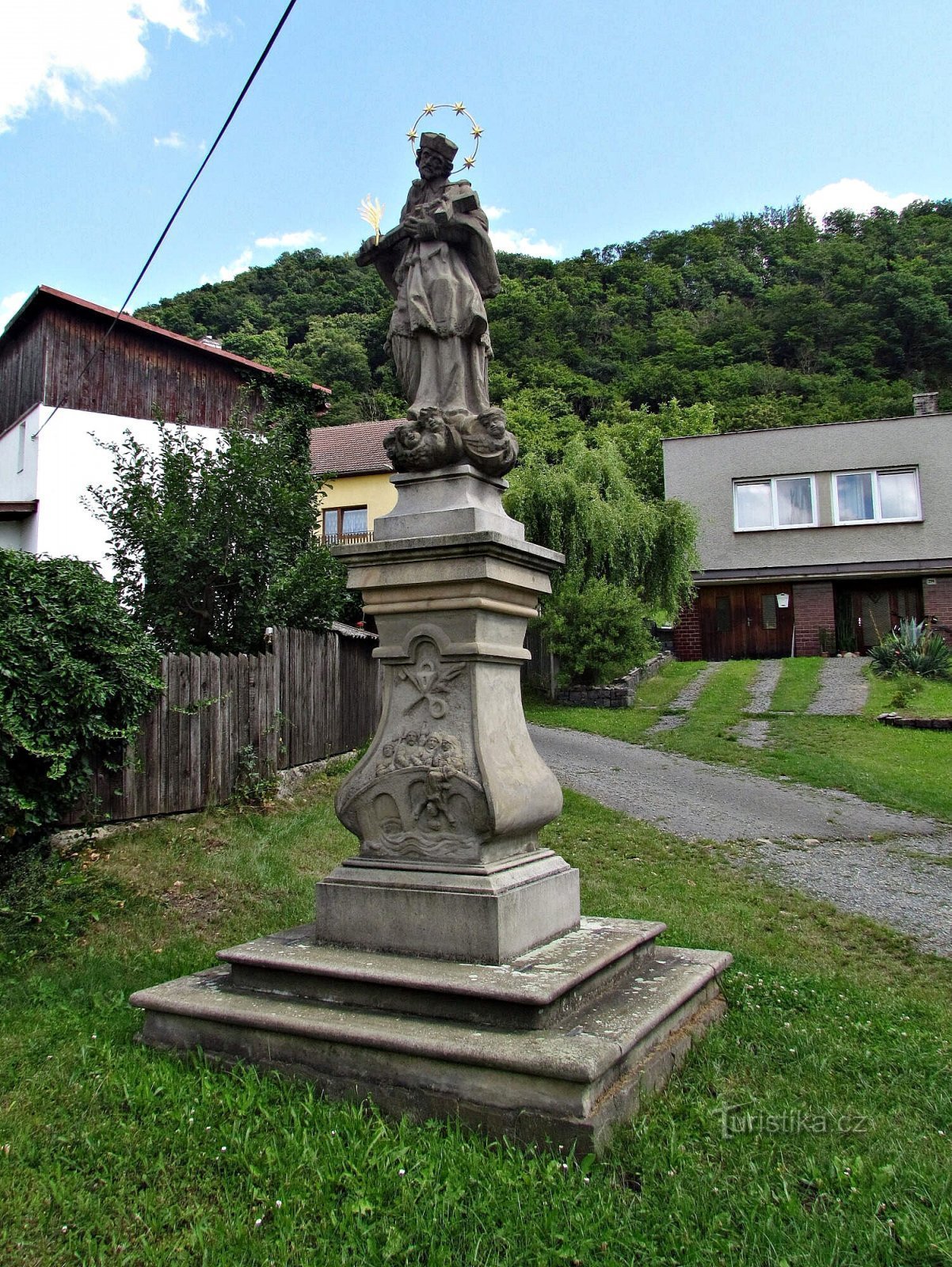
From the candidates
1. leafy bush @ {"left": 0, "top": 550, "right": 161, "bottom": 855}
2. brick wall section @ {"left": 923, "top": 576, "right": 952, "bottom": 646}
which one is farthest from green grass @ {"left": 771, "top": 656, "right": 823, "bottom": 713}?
leafy bush @ {"left": 0, "top": 550, "right": 161, "bottom": 855}

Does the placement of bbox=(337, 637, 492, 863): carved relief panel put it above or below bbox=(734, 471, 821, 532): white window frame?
below

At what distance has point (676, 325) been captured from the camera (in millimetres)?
61344

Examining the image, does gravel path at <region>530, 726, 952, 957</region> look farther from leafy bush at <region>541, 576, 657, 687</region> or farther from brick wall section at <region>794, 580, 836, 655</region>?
brick wall section at <region>794, 580, 836, 655</region>

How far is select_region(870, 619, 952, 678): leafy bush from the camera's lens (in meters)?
19.6

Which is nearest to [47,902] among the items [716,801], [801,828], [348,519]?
[801,828]

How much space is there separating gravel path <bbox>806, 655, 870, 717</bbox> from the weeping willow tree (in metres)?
3.49

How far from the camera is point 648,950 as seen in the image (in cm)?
→ 458

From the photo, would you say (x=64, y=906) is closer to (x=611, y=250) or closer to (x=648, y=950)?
(x=648, y=950)

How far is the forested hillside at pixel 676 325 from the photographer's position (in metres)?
44.8

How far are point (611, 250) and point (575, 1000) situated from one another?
79138mm

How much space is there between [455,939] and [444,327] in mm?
2946

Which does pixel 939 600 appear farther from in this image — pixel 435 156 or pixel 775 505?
pixel 435 156

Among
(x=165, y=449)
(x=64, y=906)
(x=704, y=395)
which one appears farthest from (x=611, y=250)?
(x=64, y=906)

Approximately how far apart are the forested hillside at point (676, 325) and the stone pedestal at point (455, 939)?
33727mm
